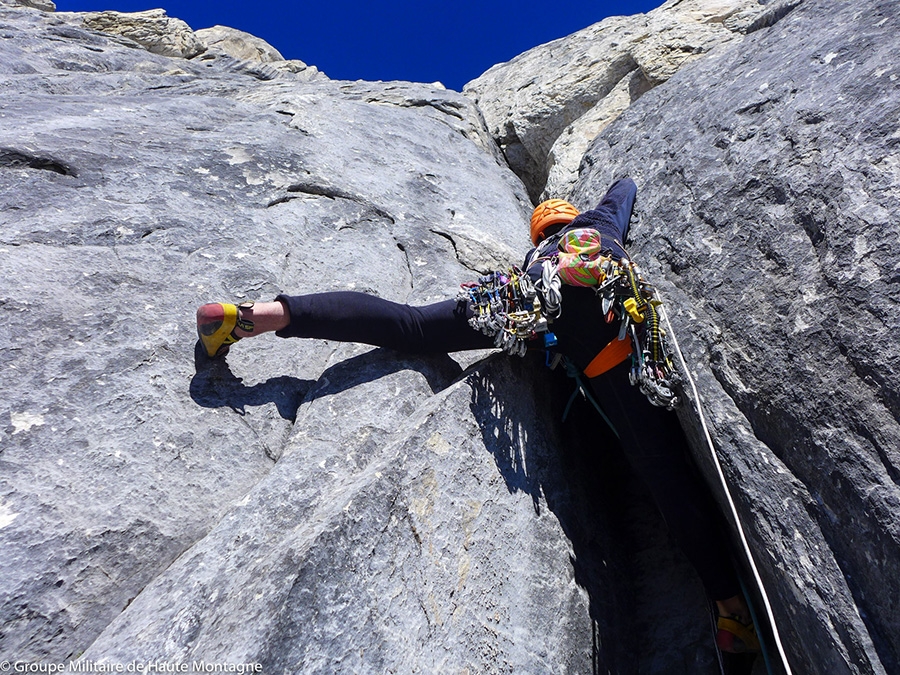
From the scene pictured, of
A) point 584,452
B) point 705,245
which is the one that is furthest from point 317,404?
point 705,245

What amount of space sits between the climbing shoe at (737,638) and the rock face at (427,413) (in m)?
0.23

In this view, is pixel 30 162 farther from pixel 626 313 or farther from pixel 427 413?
pixel 626 313

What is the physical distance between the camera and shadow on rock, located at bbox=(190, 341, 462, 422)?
2959mm

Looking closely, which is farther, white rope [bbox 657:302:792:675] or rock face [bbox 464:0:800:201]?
rock face [bbox 464:0:800:201]

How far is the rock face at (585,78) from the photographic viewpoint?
5.81 meters

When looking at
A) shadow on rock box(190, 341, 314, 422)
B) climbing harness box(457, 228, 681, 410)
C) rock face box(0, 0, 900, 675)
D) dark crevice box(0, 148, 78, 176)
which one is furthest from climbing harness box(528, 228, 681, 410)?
dark crevice box(0, 148, 78, 176)

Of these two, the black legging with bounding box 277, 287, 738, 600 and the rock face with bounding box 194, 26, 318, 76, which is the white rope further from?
the rock face with bounding box 194, 26, 318, 76

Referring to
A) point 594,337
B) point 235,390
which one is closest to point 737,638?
point 594,337

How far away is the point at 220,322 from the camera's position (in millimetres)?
2904

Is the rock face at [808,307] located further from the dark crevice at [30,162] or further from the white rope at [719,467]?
the dark crevice at [30,162]

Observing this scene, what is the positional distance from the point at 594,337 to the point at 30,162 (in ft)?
11.9

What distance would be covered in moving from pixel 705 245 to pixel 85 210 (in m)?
3.55

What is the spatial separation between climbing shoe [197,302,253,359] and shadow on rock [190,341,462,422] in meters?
0.17

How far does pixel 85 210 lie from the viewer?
3.59m
